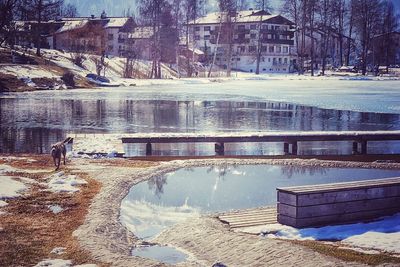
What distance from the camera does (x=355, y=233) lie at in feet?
35.5

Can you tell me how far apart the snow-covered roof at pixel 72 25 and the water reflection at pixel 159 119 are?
48.8m

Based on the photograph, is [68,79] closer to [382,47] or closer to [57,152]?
[57,152]

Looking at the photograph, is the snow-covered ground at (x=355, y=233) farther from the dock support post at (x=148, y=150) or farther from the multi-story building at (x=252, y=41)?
the multi-story building at (x=252, y=41)

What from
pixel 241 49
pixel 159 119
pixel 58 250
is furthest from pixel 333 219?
pixel 241 49

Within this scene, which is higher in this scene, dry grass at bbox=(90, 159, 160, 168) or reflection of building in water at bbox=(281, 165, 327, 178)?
dry grass at bbox=(90, 159, 160, 168)

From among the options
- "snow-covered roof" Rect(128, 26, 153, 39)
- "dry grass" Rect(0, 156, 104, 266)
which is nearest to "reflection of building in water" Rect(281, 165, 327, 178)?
"dry grass" Rect(0, 156, 104, 266)

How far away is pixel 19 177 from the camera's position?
53.6 ft

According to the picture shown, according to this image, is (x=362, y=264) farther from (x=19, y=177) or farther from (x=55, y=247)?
(x=19, y=177)

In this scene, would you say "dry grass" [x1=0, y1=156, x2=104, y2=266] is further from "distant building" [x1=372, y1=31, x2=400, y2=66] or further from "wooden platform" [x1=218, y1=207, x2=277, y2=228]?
"distant building" [x1=372, y1=31, x2=400, y2=66]

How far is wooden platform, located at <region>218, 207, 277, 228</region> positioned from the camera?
11.7m

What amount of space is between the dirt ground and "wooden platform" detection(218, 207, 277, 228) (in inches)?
11.1

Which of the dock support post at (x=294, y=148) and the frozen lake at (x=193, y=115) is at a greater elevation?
the frozen lake at (x=193, y=115)

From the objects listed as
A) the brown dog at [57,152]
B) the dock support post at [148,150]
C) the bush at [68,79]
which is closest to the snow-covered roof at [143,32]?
the bush at [68,79]

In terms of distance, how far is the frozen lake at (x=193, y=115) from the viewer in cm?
2594
